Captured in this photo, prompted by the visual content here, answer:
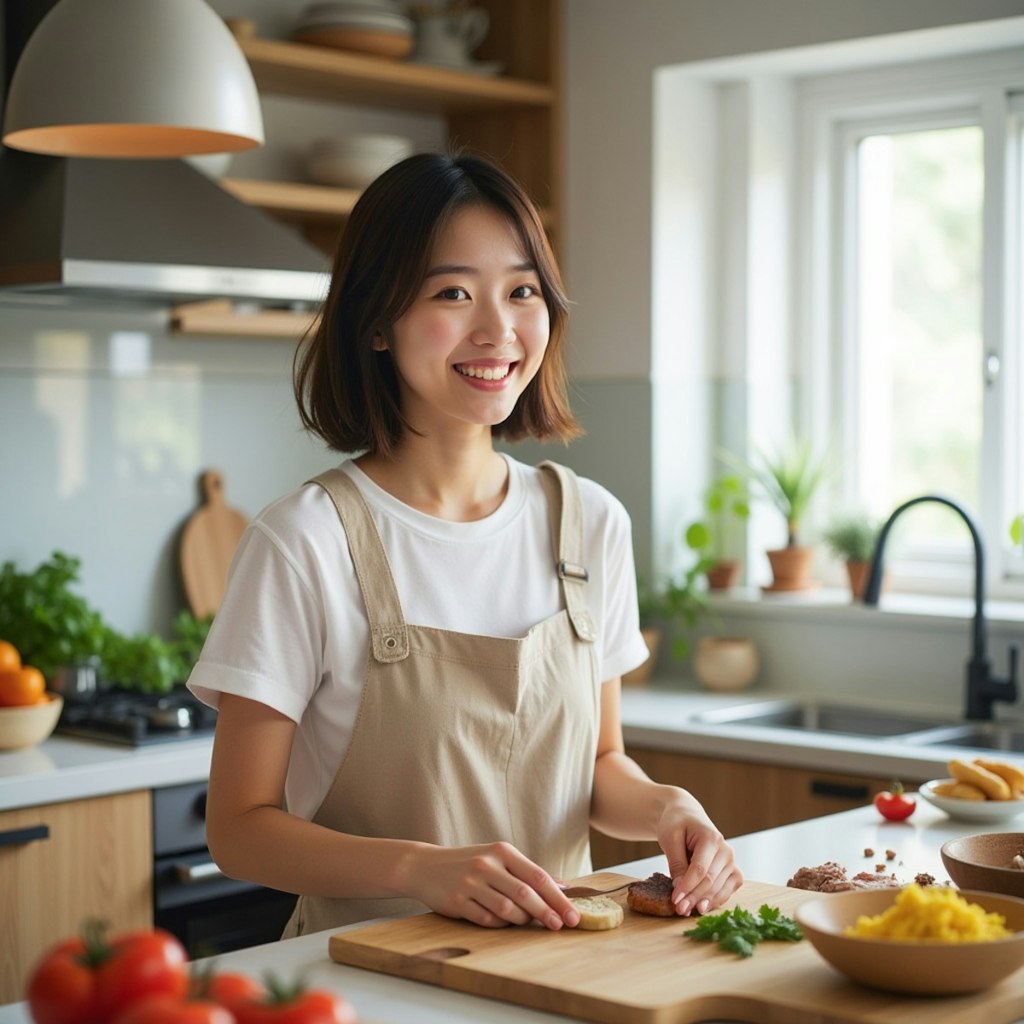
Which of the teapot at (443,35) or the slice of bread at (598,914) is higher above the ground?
the teapot at (443,35)

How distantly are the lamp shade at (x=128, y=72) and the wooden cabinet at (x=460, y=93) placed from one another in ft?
3.89

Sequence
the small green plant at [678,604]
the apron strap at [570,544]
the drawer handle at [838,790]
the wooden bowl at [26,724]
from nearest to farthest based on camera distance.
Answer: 1. the apron strap at [570,544]
2. the wooden bowl at [26,724]
3. the drawer handle at [838,790]
4. the small green plant at [678,604]

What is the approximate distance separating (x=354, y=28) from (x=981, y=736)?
2011 mm

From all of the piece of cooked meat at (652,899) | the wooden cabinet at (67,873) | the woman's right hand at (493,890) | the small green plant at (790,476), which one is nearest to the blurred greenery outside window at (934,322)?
the small green plant at (790,476)

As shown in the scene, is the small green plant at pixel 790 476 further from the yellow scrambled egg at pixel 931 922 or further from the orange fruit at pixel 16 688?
the yellow scrambled egg at pixel 931 922

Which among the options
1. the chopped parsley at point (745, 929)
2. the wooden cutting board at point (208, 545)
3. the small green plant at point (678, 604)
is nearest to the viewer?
the chopped parsley at point (745, 929)

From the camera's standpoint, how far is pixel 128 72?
6.89 ft

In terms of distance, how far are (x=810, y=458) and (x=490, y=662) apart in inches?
90.7

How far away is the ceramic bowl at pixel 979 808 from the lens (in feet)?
6.95

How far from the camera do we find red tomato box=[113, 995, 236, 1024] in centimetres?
83

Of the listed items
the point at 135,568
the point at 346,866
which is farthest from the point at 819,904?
the point at 135,568

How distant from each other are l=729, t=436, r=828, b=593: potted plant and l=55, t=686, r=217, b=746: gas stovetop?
1391 mm

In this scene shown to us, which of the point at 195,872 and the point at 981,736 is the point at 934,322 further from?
the point at 195,872

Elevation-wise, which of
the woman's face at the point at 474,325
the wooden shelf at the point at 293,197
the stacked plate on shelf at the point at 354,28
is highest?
the stacked plate on shelf at the point at 354,28
